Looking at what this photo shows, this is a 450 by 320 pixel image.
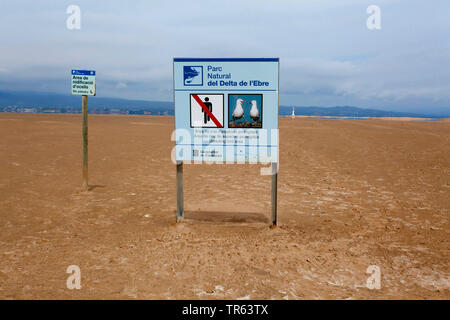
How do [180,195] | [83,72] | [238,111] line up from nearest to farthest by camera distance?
1. [238,111]
2. [180,195]
3. [83,72]

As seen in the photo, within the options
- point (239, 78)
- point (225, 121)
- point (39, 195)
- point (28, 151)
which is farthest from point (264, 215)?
point (28, 151)

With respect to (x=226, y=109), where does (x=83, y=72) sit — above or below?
above

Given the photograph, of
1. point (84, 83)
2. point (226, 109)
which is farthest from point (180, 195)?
point (84, 83)

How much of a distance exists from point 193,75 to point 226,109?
0.76 metres

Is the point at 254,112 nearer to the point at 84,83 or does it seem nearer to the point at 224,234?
the point at 224,234

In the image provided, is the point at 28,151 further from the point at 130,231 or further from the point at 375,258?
the point at 375,258

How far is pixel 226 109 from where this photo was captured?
568cm

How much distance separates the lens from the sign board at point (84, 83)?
8055 millimetres

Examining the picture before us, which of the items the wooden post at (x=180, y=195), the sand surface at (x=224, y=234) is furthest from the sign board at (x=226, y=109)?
the sand surface at (x=224, y=234)

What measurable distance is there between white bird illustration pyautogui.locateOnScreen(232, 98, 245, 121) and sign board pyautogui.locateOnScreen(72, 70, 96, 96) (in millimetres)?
4025

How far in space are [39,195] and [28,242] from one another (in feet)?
10.3

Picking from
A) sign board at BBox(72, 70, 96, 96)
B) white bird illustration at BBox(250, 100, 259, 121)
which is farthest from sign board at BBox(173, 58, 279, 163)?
sign board at BBox(72, 70, 96, 96)

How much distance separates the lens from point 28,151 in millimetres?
14938

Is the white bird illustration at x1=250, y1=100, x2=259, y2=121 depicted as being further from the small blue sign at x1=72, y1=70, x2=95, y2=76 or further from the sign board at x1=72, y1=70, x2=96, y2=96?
the small blue sign at x1=72, y1=70, x2=95, y2=76
